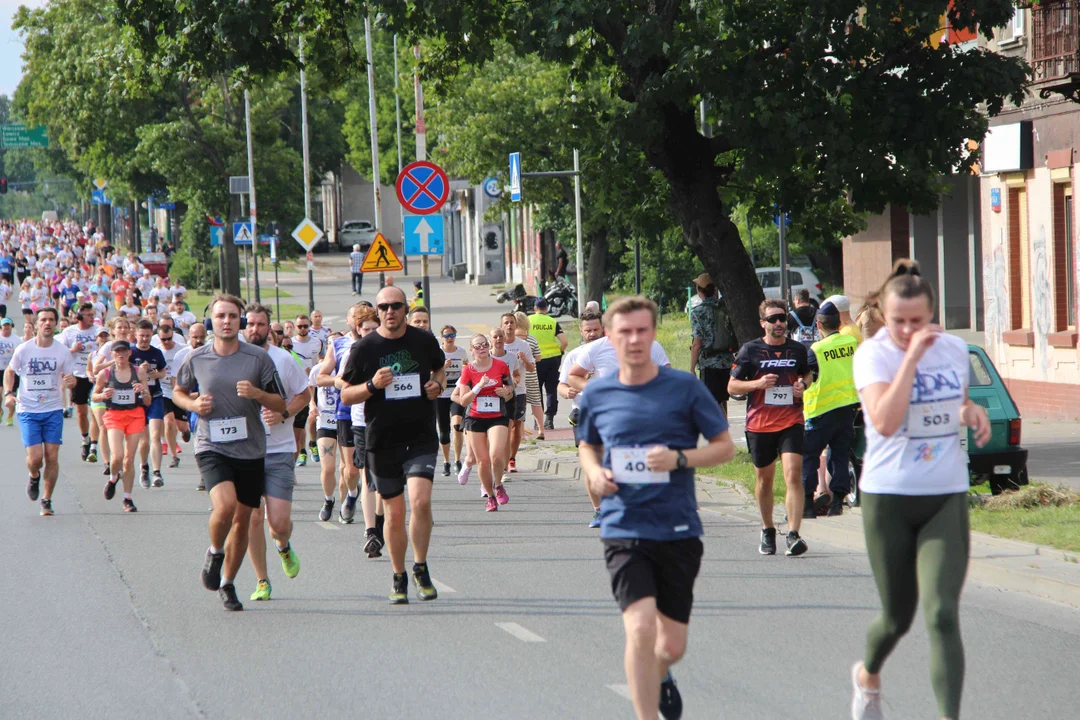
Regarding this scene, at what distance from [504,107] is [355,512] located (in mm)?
27562

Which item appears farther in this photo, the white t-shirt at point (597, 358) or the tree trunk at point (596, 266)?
the tree trunk at point (596, 266)

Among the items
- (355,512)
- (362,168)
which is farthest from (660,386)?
(362,168)

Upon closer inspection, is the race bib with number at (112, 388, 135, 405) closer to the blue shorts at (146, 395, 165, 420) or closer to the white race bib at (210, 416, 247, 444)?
the blue shorts at (146, 395, 165, 420)

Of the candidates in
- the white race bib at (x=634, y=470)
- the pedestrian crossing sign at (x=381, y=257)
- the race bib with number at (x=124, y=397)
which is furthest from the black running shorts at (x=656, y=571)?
the pedestrian crossing sign at (x=381, y=257)

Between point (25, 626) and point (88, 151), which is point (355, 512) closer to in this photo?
point (25, 626)

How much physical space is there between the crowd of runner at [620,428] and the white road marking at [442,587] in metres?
0.20

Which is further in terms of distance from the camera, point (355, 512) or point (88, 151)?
point (88, 151)

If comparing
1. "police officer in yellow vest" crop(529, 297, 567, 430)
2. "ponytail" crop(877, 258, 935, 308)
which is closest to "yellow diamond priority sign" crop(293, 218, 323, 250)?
"police officer in yellow vest" crop(529, 297, 567, 430)

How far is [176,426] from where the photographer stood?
759 inches

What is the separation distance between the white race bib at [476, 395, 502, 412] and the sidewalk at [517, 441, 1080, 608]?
2054 mm

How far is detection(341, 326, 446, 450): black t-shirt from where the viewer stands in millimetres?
9148

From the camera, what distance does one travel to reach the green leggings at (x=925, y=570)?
548cm

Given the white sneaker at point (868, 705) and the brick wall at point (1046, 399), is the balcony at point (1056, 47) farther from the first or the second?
the white sneaker at point (868, 705)

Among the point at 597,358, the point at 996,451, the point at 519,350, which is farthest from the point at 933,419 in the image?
the point at 519,350
